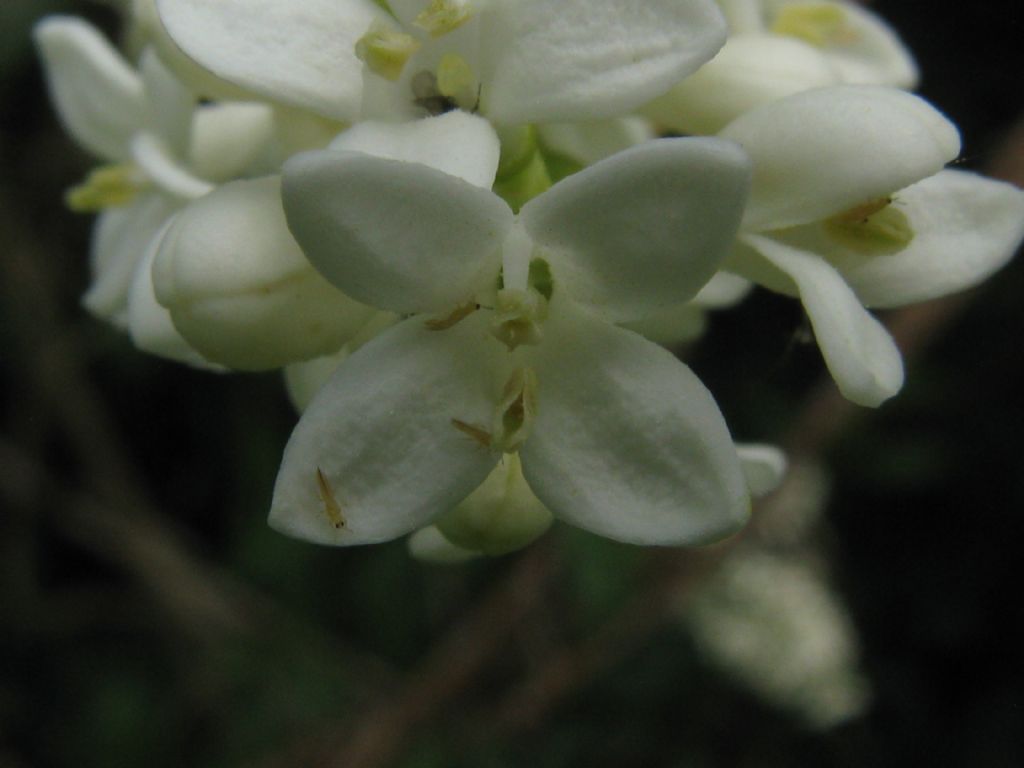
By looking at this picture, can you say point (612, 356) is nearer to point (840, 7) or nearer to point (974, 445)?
point (840, 7)

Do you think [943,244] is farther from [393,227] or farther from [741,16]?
[393,227]

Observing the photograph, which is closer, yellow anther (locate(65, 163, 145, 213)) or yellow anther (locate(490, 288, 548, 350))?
yellow anther (locate(490, 288, 548, 350))

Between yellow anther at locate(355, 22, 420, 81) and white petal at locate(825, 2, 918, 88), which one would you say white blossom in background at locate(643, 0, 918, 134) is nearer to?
white petal at locate(825, 2, 918, 88)

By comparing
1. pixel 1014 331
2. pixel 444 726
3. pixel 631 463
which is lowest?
pixel 444 726

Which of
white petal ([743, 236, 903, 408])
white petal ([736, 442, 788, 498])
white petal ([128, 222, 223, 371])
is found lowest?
white petal ([736, 442, 788, 498])

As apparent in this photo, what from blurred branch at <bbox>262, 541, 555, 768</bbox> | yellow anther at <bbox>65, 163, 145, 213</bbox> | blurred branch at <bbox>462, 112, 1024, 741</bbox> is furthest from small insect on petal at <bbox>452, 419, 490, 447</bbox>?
blurred branch at <bbox>262, 541, 555, 768</bbox>

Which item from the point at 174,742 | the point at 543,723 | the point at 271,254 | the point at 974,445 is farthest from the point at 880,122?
the point at 174,742
